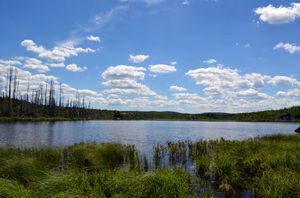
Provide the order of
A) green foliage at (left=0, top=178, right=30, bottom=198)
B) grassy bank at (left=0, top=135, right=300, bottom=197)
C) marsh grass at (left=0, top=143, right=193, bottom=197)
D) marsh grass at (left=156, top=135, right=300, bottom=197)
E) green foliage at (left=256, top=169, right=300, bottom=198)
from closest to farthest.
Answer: green foliage at (left=0, top=178, right=30, bottom=198) → marsh grass at (left=0, top=143, right=193, bottom=197) → grassy bank at (left=0, top=135, right=300, bottom=197) → green foliage at (left=256, top=169, right=300, bottom=198) → marsh grass at (left=156, top=135, right=300, bottom=197)

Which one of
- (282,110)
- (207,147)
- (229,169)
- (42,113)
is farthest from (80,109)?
(229,169)

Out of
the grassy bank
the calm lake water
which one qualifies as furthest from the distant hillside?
the grassy bank

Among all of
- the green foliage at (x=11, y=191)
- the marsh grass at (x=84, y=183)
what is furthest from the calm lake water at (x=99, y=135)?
the green foliage at (x=11, y=191)

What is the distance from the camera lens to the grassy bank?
9812 mm

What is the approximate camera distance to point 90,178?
11258 millimetres

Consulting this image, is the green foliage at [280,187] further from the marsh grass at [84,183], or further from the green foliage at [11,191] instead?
the green foliage at [11,191]

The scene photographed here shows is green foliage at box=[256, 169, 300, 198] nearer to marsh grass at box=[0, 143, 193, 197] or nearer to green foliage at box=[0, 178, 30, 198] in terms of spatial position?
marsh grass at box=[0, 143, 193, 197]

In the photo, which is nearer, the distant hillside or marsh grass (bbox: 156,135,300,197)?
marsh grass (bbox: 156,135,300,197)

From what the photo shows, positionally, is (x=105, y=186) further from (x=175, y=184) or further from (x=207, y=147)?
(x=207, y=147)

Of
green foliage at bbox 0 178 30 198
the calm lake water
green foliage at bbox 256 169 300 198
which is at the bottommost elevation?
the calm lake water

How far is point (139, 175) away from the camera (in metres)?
11.2

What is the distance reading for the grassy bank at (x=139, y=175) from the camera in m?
9.81

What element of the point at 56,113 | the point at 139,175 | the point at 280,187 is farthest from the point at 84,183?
the point at 56,113

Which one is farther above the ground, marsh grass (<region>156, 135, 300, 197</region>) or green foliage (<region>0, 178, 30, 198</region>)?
green foliage (<region>0, 178, 30, 198</region>)
